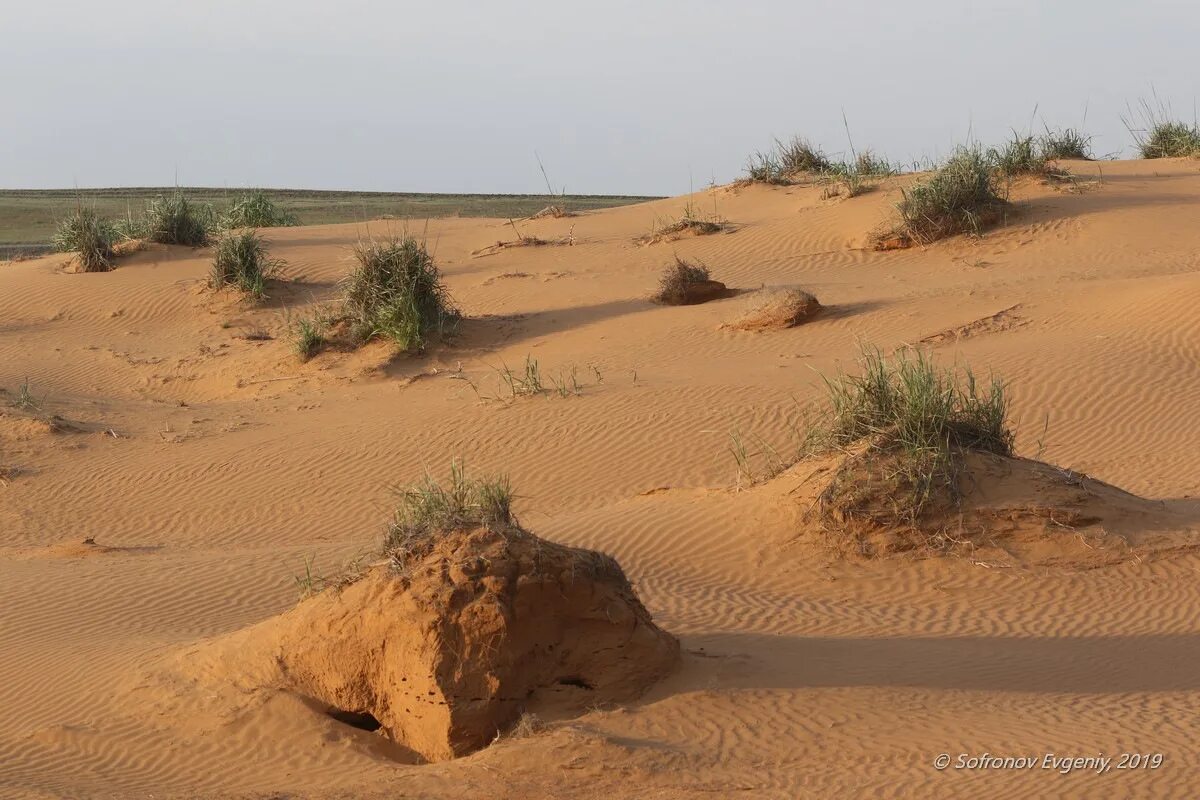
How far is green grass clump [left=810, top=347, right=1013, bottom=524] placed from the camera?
8883mm

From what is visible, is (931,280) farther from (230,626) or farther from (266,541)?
(230,626)

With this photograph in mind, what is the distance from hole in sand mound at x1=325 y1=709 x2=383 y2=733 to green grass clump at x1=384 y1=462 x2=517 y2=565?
0.70 metres

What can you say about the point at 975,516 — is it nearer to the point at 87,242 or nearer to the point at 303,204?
the point at 87,242

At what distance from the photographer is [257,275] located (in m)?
18.4

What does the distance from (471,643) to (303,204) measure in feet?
128

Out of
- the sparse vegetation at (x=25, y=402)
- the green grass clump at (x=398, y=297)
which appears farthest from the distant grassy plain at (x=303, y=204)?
the sparse vegetation at (x=25, y=402)

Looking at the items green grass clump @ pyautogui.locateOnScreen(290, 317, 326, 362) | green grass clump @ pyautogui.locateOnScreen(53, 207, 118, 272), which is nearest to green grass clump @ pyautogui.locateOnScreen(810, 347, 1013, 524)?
green grass clump @ pyautogui.locateOnScreen(290, 317, 326, 362)

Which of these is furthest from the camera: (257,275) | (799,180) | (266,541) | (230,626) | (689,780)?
(799,180)

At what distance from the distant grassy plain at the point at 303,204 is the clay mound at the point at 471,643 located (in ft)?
72.3

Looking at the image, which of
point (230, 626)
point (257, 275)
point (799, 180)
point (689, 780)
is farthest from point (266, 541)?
point (799, 180)

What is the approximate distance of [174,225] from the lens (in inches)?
811

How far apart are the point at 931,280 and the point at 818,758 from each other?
1216cm

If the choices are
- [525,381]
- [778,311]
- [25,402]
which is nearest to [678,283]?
[778,311]

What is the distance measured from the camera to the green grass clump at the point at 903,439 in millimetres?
8883
